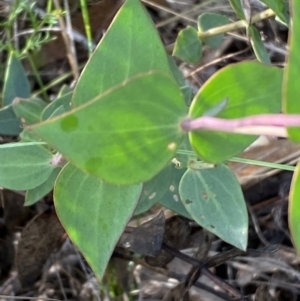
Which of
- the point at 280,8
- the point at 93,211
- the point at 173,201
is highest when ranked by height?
the point at 280,8

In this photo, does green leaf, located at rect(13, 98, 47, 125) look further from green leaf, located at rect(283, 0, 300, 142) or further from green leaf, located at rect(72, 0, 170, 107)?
green leaf, located at rect(283, 0, 300, 142)

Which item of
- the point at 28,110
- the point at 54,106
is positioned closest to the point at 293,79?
the point at 54,106

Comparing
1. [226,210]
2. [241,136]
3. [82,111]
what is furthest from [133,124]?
[226,210]

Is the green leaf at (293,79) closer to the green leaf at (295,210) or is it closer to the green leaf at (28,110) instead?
the green leaf at (295,210)

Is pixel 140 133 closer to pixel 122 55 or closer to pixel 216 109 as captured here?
pixel 216 109

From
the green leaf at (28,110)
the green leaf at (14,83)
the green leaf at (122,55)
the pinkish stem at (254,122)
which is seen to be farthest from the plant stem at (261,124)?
the green leaf at (14,83)

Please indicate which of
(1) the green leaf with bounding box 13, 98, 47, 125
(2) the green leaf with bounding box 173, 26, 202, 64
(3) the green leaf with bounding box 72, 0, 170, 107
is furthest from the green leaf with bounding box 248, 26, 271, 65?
(1) the green leaf with bounding box 13, 98, 47, 125
